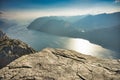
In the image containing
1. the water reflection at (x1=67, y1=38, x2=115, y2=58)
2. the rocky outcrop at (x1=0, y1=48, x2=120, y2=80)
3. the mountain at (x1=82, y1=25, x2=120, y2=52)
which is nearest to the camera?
the rocky outcrop at (x1=0, y1=48, x2=120, y2=80)

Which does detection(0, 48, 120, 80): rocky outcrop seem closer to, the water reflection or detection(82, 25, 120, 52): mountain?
the water reflection

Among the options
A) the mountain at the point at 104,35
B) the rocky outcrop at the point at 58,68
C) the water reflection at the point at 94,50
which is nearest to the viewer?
the rocky outcrop at the point at 58,68

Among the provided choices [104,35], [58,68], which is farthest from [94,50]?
[58,68]

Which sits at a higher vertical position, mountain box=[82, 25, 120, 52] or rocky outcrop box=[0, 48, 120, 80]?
rocky outcrop box=[0, 48, 120, 80]

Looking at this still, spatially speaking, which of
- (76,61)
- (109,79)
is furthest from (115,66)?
(76,61)

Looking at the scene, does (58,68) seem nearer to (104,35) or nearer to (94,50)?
(94,50)

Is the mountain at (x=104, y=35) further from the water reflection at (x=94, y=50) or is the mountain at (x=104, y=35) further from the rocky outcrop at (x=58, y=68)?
the rocky outcrop at (x=58, y=68)

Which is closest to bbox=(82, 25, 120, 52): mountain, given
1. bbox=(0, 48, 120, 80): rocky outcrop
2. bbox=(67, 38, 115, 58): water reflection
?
bbox=(67, 38, 115, 58): water reflection

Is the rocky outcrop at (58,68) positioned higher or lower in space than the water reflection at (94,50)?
higher

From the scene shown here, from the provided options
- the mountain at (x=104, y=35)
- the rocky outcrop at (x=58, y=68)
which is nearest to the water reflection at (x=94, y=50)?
the mountain at (x=104, y=35)

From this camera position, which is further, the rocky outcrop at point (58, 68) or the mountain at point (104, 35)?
the mountain at point (104, 35)
